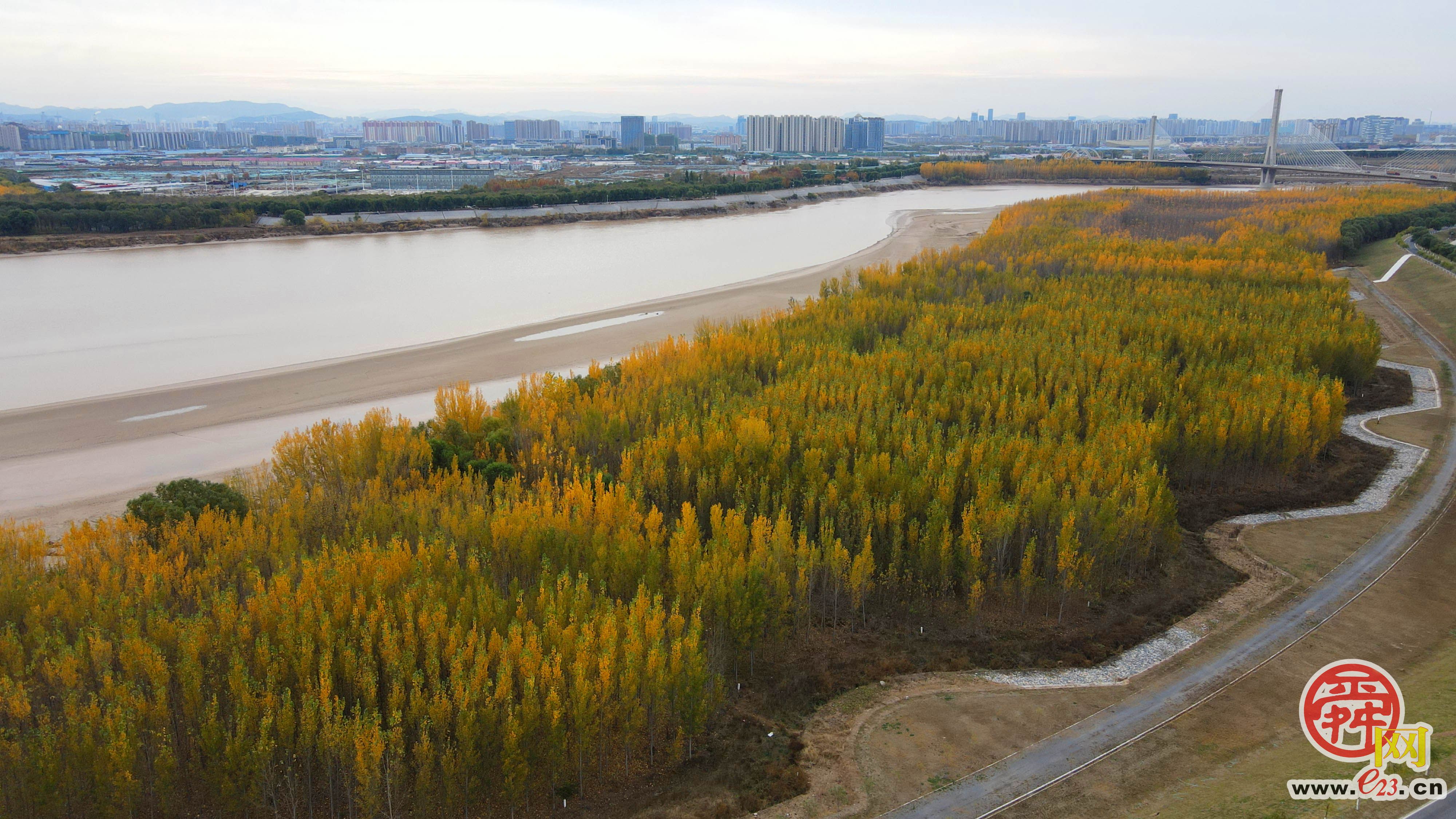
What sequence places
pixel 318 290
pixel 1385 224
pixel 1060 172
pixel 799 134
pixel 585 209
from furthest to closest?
1. pixel 799 134
2. pixel 1060 172
3. pixel 585 209
4. pixel 1385 224
5. pixel 318 290

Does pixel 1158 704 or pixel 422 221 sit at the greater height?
pixel 422 221

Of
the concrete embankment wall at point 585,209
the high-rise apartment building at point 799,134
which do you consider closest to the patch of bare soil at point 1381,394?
the concrete embankment wall at point 585,209

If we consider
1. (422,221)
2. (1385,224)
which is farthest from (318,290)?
(1385,224)

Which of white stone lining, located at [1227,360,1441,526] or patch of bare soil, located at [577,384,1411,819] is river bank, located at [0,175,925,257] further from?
white stone lining, located at [1227,360,1441,526]

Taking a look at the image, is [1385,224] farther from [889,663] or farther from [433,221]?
[433,221]

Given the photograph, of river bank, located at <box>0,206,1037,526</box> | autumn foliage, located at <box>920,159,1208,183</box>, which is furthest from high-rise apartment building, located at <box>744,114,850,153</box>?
river bank, located at <box>0,206,1037,526</box>

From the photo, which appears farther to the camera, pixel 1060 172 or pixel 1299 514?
pixel 1060 172

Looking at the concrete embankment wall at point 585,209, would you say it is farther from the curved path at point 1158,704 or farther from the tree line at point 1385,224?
the curved path at point 1158,704
